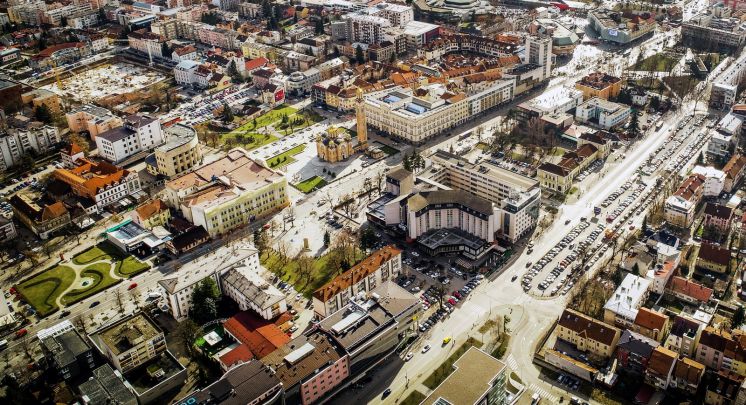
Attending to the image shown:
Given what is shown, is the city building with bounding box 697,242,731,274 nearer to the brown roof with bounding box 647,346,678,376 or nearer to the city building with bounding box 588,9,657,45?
the brown roof with bounding box 647,346,678,376

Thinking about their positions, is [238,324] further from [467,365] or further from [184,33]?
[184,33]

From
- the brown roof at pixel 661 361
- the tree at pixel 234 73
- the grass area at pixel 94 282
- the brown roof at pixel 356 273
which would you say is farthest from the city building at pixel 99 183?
the brown roof at pixel 661 361

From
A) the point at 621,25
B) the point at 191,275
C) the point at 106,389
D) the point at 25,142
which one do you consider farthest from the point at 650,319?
the point at 621,25

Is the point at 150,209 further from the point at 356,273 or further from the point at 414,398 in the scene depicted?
the point at 414,398

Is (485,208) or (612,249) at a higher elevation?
(485,208)

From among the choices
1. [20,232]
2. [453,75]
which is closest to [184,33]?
[453,75]

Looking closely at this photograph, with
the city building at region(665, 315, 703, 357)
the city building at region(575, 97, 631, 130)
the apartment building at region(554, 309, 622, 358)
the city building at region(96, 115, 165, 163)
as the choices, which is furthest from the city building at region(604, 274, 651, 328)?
the city building at region(96, 115, 165, 163)
